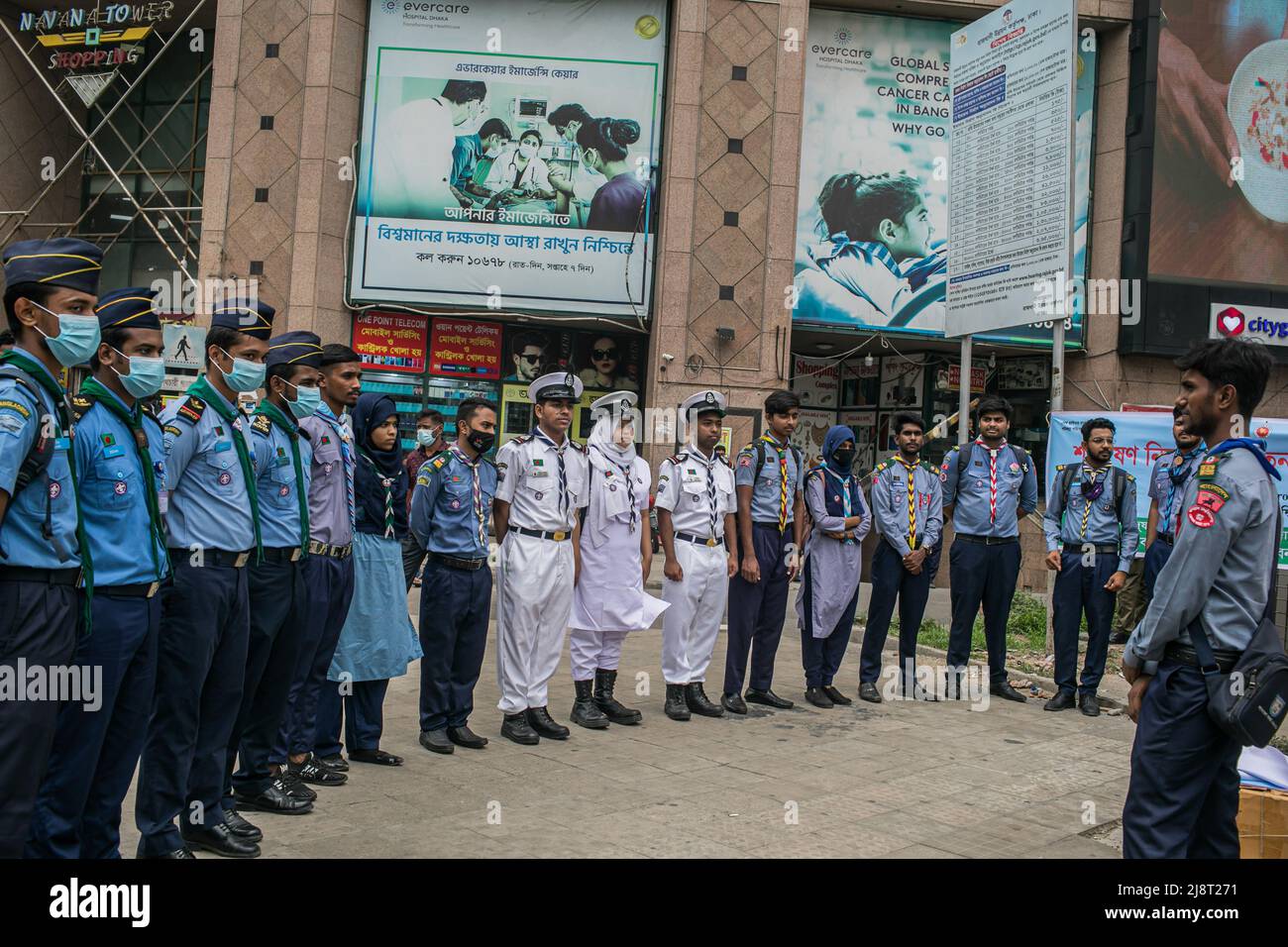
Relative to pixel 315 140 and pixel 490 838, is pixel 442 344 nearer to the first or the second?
pixel 315 140

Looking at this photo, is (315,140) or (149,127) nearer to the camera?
(315,140)

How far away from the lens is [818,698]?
338 inches

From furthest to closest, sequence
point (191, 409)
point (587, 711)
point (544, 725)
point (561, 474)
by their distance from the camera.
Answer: point (587, 711)
point (561, 474)
point (544, 725)
point (191, 409)

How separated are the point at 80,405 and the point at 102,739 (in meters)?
1.19

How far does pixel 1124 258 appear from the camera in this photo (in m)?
19.4

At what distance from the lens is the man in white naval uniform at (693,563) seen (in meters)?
7.96

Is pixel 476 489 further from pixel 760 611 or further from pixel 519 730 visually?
pixel 760 611

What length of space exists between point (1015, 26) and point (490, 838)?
929cm

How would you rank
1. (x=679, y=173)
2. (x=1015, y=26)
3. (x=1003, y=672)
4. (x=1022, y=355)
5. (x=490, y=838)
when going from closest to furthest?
(x=490, y=838)
(x=1003, y=672)
(x=1015, y=26)
(x=679, y=173)
(x=1022, y=355)

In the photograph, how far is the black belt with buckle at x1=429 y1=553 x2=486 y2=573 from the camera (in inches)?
265

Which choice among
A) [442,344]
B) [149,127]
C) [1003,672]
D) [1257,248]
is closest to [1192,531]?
[1003,672]

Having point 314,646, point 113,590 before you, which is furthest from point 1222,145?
point 113,590

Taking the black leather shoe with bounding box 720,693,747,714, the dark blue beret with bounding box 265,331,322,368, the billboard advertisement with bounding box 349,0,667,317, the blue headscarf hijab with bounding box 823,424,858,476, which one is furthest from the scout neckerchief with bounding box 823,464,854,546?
the billboard advertisement with bounding box 349,0,667,317

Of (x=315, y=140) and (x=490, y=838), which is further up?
(x=315, y=140)
